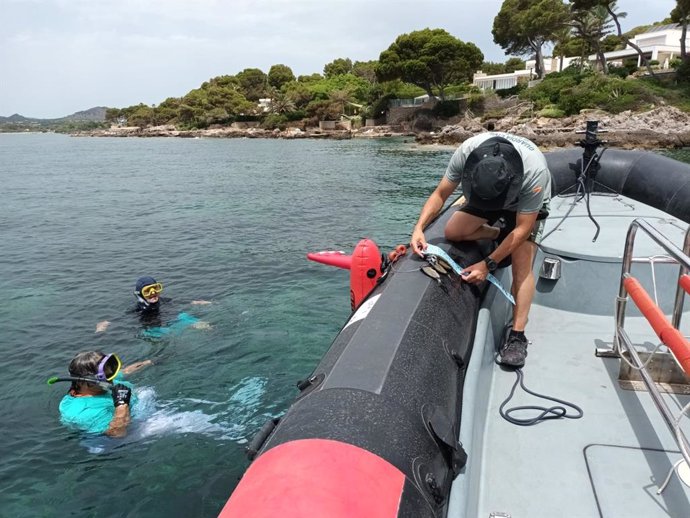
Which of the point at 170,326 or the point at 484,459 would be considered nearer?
the point at 484,459

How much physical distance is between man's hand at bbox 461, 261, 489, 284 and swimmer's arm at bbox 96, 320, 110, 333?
6.02m

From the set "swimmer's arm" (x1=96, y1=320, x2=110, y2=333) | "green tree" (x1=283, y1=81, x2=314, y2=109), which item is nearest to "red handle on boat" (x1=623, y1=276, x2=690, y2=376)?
"swimmer's arm" (x1=96, y1=320, x2=110, y2=333)

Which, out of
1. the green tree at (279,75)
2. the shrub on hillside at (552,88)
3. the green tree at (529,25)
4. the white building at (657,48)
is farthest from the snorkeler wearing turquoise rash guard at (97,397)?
the green tree at (279,75)

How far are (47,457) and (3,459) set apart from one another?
1.38 ft

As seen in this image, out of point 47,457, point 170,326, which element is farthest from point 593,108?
point 47,457

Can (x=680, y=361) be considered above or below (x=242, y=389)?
above

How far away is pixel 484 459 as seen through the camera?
2.70m

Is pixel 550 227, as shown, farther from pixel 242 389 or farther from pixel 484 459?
pixel 242 389

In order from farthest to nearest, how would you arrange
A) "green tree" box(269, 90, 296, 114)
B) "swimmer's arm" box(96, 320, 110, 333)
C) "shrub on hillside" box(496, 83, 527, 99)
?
"green tree" box(269, 90, 296, 114)
"shrub on hillside" box(496, 83, 527, 99)
"swimmer's arm" box(96, 320, 110, 333)

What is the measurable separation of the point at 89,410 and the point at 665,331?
4495 millimetres

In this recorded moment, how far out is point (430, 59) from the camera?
186 ft

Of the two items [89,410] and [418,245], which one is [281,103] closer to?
[89,410]

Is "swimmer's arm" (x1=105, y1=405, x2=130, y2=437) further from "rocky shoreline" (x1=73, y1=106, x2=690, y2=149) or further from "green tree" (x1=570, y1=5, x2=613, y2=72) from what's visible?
"green tree" (x1=570, y1=5, x2=613, y2=72)

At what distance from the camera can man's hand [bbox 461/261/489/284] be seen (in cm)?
338
